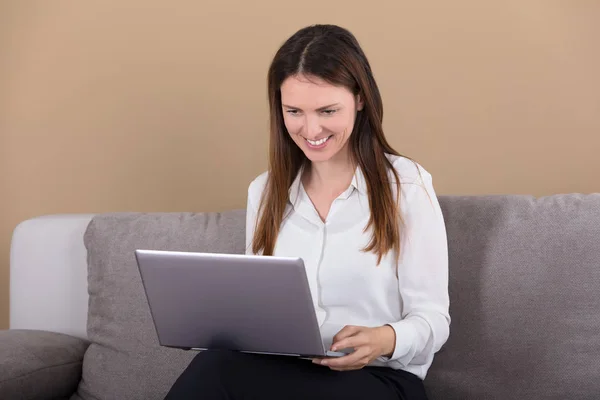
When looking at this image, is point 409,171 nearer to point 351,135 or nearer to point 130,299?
point 351,135

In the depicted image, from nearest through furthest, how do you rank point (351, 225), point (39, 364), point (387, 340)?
point (387, 340)
point (351, 225)
point (39, 364)

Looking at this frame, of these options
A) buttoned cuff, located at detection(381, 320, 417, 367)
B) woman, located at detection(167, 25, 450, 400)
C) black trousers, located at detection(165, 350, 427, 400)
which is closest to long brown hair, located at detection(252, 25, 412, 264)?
woman, located at detection(167, 25, 450, 400)

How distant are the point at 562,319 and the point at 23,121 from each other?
176cm

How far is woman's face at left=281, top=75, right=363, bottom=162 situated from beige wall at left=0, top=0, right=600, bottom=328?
0.65m

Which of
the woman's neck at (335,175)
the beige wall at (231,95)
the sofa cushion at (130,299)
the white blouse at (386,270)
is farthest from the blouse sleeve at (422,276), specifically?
the beige wall at (231,95)

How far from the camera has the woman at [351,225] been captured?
152cm

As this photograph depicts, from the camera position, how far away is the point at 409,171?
67.2 inches

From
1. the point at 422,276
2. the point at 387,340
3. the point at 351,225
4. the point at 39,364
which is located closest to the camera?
the point at 387,340

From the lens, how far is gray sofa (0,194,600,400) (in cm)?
173

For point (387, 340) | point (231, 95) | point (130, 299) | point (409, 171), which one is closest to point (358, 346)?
point (387, 340)

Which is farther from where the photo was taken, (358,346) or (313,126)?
(313,126)

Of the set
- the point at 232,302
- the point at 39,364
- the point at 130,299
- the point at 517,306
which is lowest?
the point at 39,364

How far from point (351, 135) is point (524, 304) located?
0.51m

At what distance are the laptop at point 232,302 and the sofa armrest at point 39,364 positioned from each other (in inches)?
20.7
